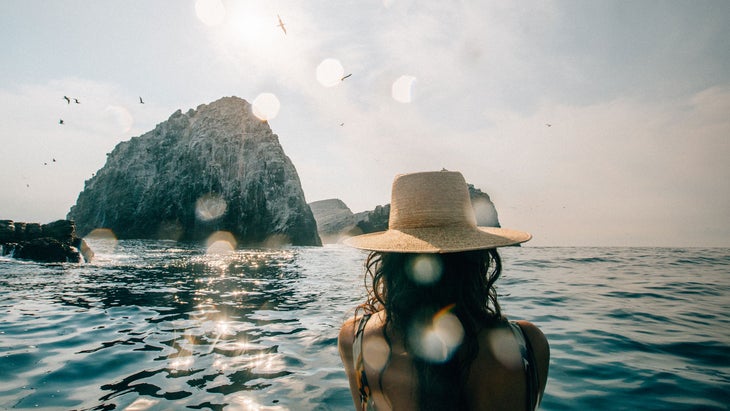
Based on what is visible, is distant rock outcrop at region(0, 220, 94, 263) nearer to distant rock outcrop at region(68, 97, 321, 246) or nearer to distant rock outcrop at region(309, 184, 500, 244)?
distant rock outcrop at region(68, 97, 321, 246)

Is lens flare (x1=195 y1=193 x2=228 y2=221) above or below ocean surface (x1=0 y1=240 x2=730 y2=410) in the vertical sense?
above

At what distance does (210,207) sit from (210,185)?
4066 millimetres

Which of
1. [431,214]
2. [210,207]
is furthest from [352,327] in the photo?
[210,207]

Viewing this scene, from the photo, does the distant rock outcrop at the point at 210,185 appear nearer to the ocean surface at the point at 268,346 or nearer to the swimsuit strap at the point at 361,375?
the ocean surface at the point at 268,346

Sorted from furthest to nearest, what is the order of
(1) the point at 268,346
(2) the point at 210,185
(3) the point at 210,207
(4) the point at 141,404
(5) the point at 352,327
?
(2) the point at 210,185
(3) the point at 210,207
(1) the point at 268,346
(4) the point at 141,404
(5) the point at 352,327

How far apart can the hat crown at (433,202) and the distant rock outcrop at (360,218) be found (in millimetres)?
62908

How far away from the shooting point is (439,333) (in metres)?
1.92

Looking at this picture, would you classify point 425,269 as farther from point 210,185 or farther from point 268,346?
point 210,185

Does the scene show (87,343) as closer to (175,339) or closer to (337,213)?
(175,339)

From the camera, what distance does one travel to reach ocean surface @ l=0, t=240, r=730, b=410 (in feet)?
12.9

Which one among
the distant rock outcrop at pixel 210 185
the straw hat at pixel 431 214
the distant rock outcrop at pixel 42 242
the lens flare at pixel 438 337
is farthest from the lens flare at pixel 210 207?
the lens flare at pixel 438 337

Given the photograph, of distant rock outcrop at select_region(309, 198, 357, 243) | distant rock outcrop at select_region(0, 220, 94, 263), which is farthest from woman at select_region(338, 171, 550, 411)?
distant rock outcrop at select_region(309, 198, 357, 243)

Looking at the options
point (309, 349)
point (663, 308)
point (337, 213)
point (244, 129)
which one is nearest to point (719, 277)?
point (663, 308)

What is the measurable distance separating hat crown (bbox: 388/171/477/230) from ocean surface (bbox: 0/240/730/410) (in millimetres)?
2594
